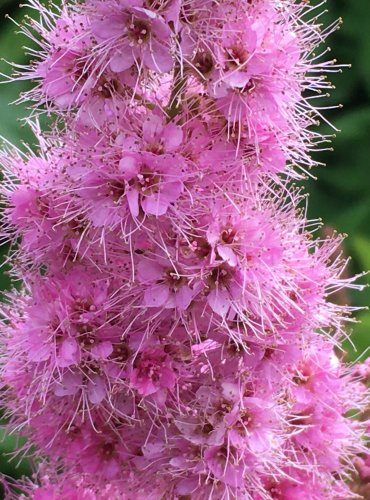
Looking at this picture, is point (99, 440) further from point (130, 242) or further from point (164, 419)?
point (130, 242)

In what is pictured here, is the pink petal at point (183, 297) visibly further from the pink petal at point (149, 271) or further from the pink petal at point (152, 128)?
the pink petal at point (152, 128)

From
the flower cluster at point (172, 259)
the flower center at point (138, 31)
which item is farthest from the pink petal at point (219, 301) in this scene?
the flower center at point (138, 31)

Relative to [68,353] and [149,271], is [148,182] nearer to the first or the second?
[149,271]

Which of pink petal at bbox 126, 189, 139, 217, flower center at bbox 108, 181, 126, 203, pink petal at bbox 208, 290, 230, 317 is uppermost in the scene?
pink petal at bbox 126, 189, 139, 217

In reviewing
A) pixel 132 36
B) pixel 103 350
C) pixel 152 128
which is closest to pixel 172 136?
pixel 152 128

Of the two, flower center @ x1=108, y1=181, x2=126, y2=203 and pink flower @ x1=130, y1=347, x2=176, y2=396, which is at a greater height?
flower center @ x1=108, y1=181, x2=126, y2=203

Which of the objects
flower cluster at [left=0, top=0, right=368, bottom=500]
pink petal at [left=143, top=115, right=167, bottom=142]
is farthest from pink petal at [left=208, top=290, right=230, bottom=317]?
pink petal at [left=143, top=115, right=167, bottom=142]

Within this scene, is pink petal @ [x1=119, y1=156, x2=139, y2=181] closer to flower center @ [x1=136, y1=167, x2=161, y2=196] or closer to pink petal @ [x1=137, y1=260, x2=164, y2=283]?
flower center @ [x1=136, y1=167, x2=161, y2=196]

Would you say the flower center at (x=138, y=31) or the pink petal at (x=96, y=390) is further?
the pink petal at (x=96, y=390)
